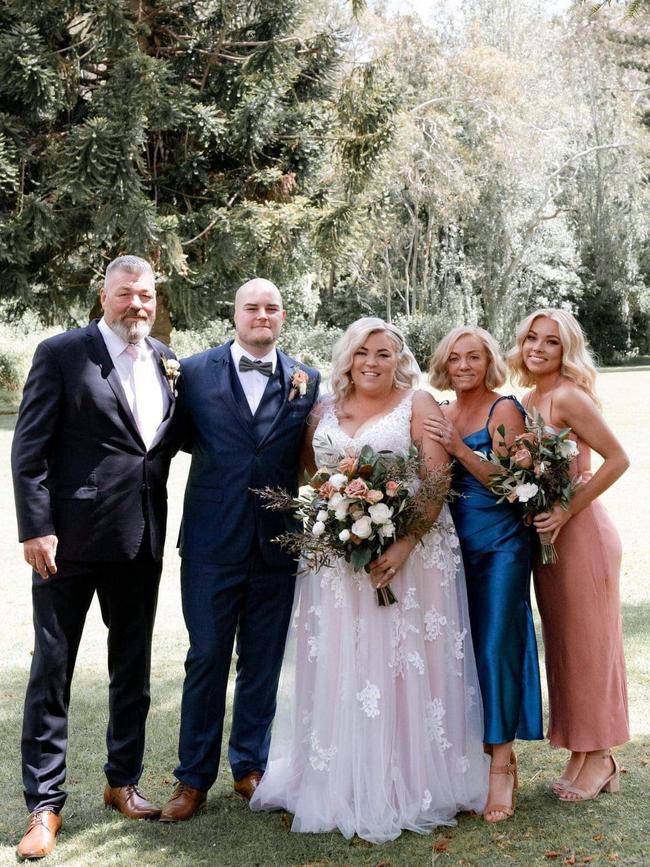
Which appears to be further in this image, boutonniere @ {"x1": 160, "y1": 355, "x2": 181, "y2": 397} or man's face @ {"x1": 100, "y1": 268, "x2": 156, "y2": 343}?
boutonniere @ {"x1": 160, "y1": 355, "x2": 181, "y2": 397}

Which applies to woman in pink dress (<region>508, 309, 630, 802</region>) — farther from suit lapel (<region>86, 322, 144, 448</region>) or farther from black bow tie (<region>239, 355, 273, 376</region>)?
suit lapel (<region>86, 322, 144, 448</region>)

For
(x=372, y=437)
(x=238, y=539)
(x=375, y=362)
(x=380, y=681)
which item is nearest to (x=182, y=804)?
(x=380, y=681)

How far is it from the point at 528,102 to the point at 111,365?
104ft

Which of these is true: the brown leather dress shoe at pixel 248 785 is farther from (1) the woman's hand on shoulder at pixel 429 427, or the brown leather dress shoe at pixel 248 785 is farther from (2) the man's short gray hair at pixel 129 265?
(2) the man's short gray hair at pixel 129 265

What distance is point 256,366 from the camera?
4.52 meters

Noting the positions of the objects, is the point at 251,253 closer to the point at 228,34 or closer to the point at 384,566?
the point at 228,34

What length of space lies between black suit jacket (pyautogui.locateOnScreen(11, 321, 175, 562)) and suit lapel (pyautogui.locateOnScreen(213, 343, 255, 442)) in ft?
1.54

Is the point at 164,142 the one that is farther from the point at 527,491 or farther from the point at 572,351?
the point at 527,491

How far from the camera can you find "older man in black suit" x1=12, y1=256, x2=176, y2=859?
405 cm

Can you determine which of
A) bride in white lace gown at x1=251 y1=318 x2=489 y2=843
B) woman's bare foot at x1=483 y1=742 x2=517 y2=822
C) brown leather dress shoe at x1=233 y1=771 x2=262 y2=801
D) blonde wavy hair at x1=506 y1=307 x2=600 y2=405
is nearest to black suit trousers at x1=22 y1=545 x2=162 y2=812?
brown leather dress shoe at x1=233 y1=771 x2=262 y2=801

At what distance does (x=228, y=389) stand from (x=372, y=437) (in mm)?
690

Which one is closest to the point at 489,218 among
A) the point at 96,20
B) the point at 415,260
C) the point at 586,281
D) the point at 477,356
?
the point at 415,260

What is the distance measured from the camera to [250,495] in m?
4.38

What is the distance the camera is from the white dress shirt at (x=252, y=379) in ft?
14.9
